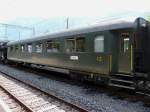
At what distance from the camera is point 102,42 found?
35.9ft

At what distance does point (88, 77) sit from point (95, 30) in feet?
7.81

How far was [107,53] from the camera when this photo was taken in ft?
34.7

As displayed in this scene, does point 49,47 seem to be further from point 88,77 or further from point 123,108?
point 123,108

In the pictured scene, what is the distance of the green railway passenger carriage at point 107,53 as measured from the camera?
9219 mm

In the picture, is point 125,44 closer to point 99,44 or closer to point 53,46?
point 99,44

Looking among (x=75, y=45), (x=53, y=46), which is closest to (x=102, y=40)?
(x=75, y=45)

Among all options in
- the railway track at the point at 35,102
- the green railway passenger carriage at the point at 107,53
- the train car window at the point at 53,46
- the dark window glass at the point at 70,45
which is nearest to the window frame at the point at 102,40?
the green railway passenger carriage at the point at 107,53

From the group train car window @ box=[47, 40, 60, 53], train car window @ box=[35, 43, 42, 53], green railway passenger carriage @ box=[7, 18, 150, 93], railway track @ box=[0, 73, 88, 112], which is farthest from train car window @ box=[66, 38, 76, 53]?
train car window @ box=[35, 43, 42, 53]

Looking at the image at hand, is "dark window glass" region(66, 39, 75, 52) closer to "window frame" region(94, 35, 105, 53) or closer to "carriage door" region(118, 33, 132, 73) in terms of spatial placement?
"window frame" region(94, 35, 105, 53)

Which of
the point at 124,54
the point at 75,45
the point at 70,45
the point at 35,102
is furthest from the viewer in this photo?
the point at 70,45

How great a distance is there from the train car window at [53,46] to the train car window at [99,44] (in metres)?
3.74

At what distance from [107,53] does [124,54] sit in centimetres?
76

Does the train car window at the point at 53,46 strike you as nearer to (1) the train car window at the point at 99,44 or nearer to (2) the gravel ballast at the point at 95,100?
(2) the gravel ballast at the point at 95,100

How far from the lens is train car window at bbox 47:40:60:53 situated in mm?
14771
